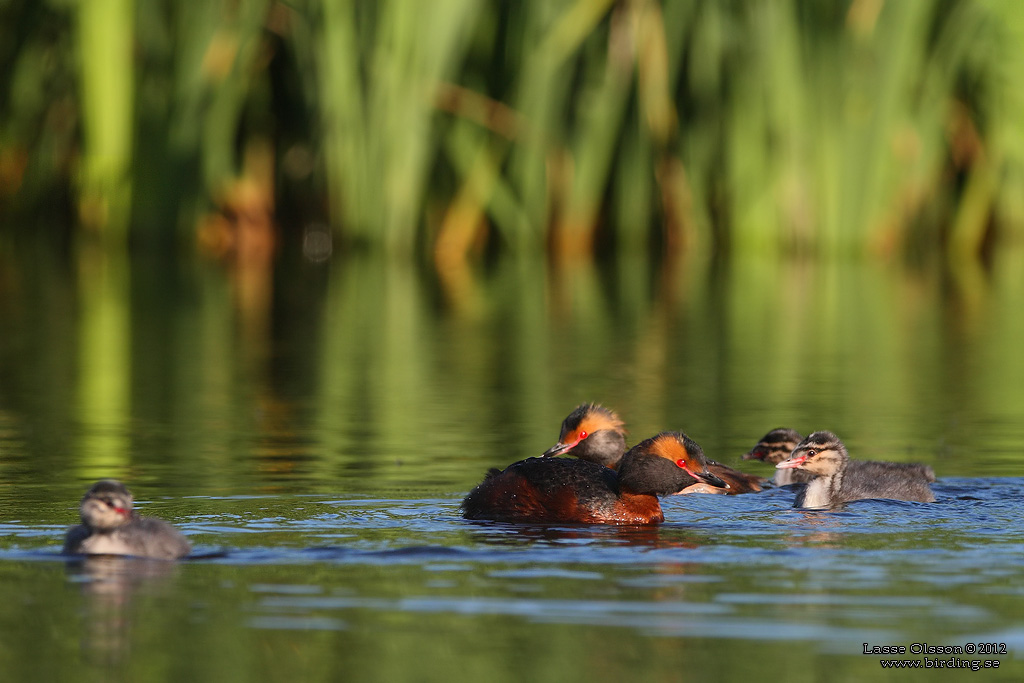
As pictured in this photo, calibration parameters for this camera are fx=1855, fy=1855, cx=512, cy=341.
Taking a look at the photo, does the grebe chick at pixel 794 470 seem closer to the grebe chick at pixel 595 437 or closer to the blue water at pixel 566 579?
the grebe chick at pixel 595 437

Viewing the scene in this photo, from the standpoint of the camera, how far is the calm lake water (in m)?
5.44

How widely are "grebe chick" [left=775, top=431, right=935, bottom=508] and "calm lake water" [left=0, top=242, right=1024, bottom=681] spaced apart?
0.16 meters

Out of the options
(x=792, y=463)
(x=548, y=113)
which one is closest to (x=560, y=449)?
(x=792, y=463)

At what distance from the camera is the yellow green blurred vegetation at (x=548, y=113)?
66.6ft

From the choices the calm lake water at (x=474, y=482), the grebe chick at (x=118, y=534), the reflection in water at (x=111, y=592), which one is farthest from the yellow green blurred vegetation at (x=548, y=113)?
the reflection in water at (x=111, y=592)

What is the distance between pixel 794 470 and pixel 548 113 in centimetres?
1252

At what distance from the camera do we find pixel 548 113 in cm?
2127

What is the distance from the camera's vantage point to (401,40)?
20062 mm

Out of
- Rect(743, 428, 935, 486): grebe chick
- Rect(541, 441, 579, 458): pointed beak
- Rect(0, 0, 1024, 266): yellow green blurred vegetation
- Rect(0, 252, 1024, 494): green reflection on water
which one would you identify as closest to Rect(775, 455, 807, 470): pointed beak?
Rect(743, 428, 935, 486): grebe chick

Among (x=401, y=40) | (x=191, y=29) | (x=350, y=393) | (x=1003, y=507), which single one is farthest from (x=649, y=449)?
(x=191, y=29)

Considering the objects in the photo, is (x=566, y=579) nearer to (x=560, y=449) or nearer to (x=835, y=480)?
(x=835, y=480)

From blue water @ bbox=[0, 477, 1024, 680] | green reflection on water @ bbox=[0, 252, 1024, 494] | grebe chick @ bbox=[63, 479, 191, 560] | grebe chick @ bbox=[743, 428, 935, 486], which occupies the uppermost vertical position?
green reflection on water @ bbox=[0, 252, 1024, 494]

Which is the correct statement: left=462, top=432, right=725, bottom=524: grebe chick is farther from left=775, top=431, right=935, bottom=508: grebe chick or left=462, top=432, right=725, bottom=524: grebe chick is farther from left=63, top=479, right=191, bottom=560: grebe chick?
left=63, top=479, right=191, bottom=560: grebe chick

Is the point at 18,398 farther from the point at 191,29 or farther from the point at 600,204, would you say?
the point at 600,204
